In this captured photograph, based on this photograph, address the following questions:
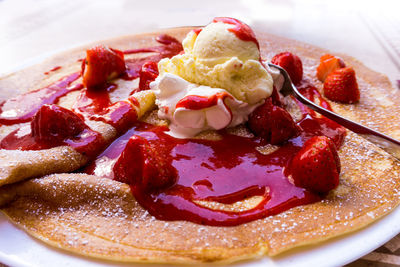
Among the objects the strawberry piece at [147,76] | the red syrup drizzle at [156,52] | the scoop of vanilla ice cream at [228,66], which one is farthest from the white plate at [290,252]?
the red syrup drizzle at [156,52]

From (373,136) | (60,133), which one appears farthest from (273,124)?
(60,133)

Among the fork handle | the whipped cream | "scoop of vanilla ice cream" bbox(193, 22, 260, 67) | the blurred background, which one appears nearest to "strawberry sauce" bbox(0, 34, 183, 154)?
the whipped cream

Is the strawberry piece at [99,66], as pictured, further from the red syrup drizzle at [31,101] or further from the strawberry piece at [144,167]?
the strawberry piece at [144,167]

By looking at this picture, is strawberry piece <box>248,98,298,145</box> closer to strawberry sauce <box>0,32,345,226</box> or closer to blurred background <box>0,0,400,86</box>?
strawberry sauce <box>0,32,345,226</box>

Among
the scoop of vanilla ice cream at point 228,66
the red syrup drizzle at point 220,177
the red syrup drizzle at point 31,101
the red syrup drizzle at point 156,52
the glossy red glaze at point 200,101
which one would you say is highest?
the scoop of vanilla ice cream at point 228,66

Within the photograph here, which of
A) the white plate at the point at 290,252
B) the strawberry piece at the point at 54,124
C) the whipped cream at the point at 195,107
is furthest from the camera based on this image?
the whipped cream at the point at 195,107

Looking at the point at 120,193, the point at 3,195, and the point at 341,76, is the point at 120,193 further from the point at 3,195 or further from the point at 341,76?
the point at 341,76
